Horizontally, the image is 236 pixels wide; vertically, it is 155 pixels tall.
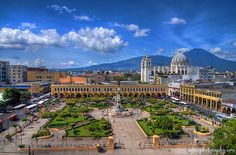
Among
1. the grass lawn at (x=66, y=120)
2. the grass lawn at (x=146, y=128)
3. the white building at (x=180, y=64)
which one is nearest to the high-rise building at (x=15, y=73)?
the white building at (x=180, y=64)

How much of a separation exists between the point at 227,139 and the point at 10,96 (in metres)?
54.1

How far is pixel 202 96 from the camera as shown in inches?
3127

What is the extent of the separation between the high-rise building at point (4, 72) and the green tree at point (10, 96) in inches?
1704

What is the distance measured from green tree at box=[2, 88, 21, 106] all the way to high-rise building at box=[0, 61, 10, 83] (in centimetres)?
4329

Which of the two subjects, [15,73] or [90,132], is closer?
[90,132]

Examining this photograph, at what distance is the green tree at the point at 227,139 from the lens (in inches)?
1085

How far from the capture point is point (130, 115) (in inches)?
2335

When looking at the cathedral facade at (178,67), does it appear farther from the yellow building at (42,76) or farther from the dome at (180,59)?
the yellow building at (42,76)

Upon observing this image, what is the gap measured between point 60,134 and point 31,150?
328 inches

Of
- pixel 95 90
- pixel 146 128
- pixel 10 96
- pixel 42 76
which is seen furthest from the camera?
pixel 42 76

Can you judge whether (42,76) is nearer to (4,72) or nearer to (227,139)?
(4,72)

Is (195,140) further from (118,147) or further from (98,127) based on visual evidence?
(98,127)

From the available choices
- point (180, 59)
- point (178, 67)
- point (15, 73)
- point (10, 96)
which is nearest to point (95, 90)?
point (10, 96)

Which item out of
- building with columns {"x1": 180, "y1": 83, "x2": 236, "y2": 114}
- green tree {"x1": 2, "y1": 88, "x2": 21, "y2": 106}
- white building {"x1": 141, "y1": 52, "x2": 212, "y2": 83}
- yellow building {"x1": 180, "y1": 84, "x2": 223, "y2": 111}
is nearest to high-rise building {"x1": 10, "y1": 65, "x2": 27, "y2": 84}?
green tree {"x1": 2, "y1": 88, "x2": 21, "y2": 106}
